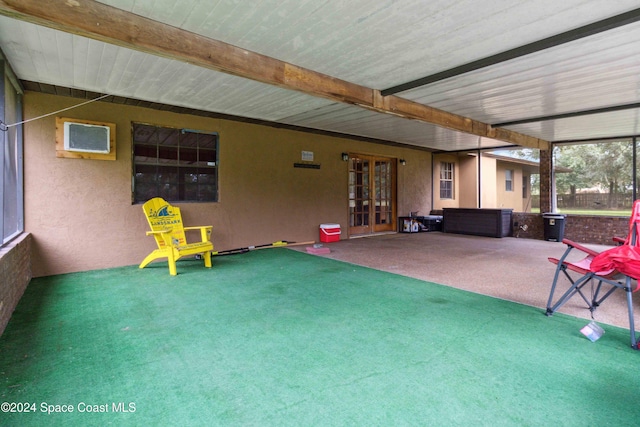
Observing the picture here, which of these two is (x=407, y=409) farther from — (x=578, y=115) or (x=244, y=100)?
(x=578, y=115)

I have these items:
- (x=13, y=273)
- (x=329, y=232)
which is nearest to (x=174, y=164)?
(x=13, y=273)


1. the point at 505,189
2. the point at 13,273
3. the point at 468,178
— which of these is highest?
the point at 468,178

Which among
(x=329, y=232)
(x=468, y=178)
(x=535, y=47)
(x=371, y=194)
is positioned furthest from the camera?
(x=468, y=178)

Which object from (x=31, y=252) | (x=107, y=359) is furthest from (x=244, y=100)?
(x=107, y=359)

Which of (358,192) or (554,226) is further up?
(358,192)

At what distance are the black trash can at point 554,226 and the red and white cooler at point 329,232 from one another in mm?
5307

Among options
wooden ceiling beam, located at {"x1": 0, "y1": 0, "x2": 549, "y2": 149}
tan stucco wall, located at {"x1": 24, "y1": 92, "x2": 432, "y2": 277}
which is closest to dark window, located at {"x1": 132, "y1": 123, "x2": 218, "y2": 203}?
tan stucco wall, located at {"x1": 24, "y1": 92, "x2": 432, "y2": 277}

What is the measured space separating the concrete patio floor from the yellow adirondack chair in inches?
90.5

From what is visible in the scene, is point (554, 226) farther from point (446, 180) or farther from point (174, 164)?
point (174, 164)

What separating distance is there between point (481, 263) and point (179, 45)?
523 cm

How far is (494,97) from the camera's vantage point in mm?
4965

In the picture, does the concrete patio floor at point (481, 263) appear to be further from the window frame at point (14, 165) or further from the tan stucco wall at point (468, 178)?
the window frame at point (14, 165)

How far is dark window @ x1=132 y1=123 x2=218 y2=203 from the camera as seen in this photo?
5.54 m

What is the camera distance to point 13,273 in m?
3.32
